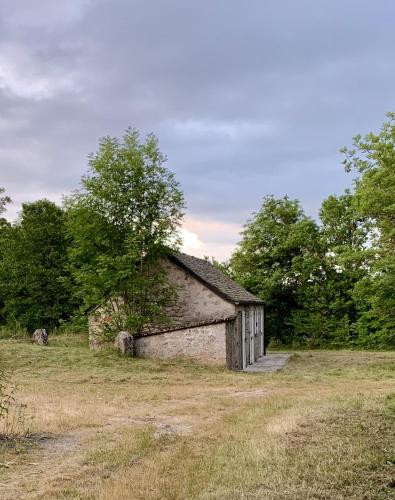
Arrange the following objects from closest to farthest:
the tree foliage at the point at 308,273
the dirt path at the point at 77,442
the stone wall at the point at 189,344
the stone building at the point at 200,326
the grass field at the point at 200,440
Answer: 1. the grass field at the point at 200,440
2. the dirt path at the point at 77,442
3. the stone wall at the point at 189,344
4. the stone building at the point at 200,326
5. the tree foliage at the point at 308,273

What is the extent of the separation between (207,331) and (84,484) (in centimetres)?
1424

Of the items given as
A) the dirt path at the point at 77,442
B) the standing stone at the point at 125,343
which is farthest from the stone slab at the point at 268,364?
the dirt path at the point at 77,442

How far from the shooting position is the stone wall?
800 inches

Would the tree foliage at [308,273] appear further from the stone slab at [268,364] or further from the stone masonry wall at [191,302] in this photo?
the stone masonry wall at [191,302]

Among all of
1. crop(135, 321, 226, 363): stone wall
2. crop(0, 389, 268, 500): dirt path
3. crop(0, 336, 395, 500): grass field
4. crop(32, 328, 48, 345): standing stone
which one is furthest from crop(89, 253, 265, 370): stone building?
crop(0, 389, 268, 500): dirt path

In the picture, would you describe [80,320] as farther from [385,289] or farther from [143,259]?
[385,289]

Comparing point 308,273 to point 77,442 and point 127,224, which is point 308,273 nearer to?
point 127,224

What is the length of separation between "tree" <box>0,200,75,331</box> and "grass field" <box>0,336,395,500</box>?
19747 mm

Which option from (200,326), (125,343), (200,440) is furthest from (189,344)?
(200,440)

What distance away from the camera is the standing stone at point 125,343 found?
70.0ft

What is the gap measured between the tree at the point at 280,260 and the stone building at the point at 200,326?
30.4ft

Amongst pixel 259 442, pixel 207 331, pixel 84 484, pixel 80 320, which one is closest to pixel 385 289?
pixel 207 331

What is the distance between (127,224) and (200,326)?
597cm

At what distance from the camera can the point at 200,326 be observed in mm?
20641
